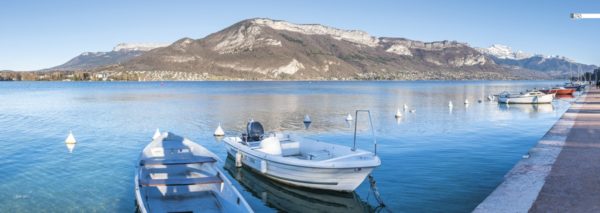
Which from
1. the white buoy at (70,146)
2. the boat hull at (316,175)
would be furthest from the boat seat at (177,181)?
the white buoy at (70,146)

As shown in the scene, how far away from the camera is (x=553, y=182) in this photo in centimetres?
1588

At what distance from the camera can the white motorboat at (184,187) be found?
49.0 feet

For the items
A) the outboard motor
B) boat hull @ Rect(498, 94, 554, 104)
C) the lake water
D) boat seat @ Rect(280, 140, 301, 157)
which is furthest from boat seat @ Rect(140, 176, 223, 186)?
boat hull @ Rect(498, 94, 554, 104)

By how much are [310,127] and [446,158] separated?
60.8 feet

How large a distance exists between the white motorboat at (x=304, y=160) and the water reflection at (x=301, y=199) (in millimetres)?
289

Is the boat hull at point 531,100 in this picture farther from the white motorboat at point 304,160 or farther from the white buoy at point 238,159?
the white buoy at point 238,159

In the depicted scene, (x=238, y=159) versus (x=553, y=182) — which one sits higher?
(x=553, y=182)

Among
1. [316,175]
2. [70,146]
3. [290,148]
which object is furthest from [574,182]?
[70,146]

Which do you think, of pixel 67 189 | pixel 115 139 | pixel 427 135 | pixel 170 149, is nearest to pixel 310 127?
pixel 427 135

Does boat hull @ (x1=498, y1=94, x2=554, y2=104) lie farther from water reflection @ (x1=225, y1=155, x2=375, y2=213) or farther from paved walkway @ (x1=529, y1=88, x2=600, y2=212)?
water reflection @ (x1=225, y1=155, x2=375, y2=213)

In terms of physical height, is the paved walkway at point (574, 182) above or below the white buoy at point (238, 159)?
above

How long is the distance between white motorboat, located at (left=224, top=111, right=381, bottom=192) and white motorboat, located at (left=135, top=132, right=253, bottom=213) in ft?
7.91

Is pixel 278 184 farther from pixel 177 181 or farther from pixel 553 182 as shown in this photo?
pixel 553 182

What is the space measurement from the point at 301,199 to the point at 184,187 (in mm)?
4334
